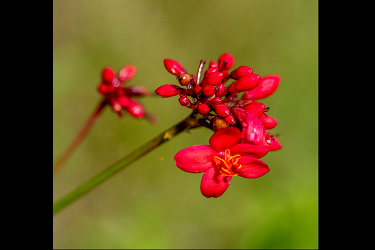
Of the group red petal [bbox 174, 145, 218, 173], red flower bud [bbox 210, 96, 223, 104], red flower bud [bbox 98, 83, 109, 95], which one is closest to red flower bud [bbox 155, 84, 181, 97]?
red flower bud [bbox 210, 96, 223, 104]

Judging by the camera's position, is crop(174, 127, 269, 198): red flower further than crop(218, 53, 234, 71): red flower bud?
No

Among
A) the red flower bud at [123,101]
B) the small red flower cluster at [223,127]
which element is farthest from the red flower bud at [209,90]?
the red flower bud at [123,101]

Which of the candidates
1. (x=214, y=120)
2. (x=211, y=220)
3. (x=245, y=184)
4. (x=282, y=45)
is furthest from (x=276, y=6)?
(x=214, y=120)

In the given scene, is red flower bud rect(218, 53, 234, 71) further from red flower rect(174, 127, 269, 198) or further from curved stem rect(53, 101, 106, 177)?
curved stem rect(53, 101, 106, 177)

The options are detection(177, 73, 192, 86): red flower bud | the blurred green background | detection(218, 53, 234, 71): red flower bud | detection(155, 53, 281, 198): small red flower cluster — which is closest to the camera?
detection(155, 53, 281, 198): small red flower cluster

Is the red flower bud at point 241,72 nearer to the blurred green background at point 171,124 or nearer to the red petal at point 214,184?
the red petal at point 214,184

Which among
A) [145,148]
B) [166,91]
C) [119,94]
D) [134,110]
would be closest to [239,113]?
[166,91]

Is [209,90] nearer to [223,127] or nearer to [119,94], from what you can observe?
[223,127]
